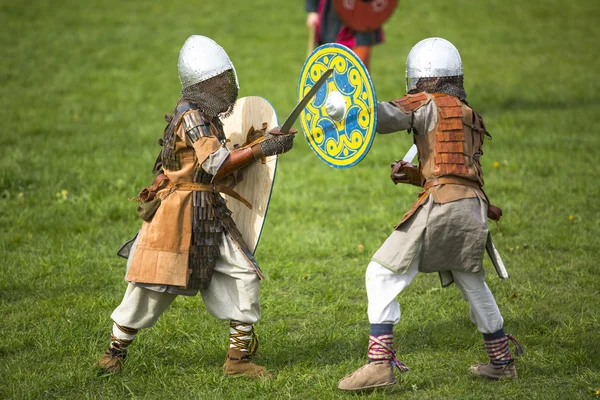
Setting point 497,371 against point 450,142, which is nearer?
point 450,142

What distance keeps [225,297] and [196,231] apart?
1.23 feet

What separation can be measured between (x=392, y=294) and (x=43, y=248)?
3.17 metres

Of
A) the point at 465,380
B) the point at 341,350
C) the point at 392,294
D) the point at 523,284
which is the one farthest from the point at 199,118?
the point at 523,284

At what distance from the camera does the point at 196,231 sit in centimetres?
390

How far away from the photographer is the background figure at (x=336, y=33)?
8477 mm

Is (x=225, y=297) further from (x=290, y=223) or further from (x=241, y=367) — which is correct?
(x=290, y=223)

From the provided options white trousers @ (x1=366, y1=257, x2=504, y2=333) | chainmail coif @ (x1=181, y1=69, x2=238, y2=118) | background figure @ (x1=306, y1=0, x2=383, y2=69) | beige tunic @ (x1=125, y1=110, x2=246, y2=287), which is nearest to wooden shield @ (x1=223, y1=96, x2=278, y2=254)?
chainmail coif @ (x1=181, y1=69, x2=238, y2=118)

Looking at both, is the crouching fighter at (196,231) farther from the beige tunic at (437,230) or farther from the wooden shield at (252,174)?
the beige tunic at (437,230)

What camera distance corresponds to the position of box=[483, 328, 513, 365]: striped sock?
12.9 feet

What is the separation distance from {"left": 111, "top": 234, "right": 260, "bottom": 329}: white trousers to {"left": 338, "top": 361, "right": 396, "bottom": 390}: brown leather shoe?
0.58m

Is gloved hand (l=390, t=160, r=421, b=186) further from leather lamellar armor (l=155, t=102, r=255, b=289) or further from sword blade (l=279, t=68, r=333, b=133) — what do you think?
leather lamellar armor (l=155, t=102, r=255, b=289)

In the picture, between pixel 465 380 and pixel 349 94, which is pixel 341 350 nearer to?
pixel 465 380

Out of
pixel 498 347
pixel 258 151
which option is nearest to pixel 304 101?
pixel 258 151

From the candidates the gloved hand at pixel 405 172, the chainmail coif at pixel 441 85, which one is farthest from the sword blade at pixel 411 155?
the chainmail coif at pixel 441 85
